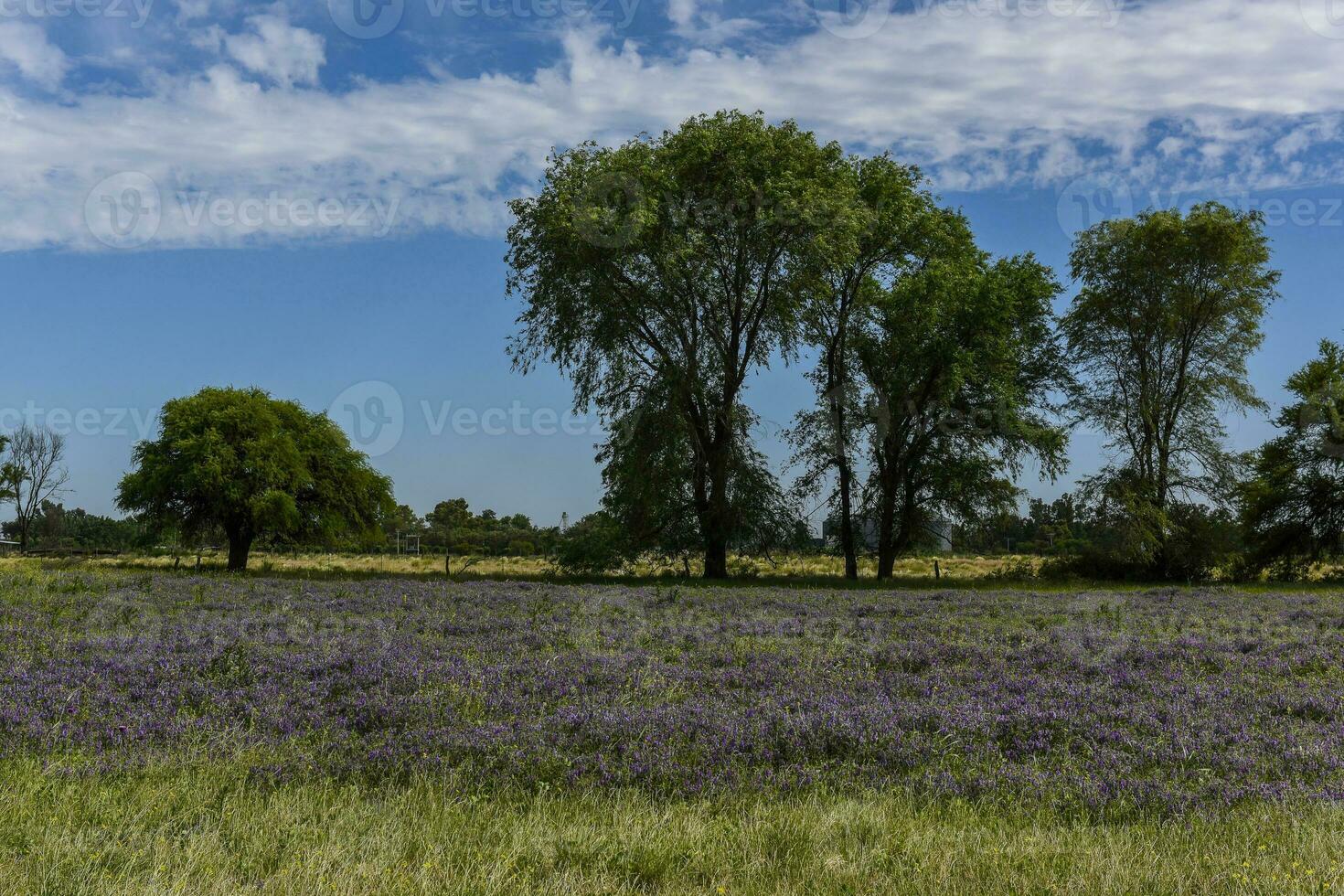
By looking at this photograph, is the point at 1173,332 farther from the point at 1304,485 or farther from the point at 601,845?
the point at 601,845

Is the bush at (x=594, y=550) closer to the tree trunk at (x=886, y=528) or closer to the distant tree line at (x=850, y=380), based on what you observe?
the distant tree line at (x=850, y=380)

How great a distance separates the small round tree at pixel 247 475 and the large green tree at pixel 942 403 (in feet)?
84.0

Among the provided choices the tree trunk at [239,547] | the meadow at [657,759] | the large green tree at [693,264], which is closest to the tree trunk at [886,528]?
the large green tree at [693,264]

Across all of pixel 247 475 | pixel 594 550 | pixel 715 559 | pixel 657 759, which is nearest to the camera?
pixel 657 759

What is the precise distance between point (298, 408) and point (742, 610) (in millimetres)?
37529

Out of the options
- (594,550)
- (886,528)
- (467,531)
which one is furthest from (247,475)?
(467,531)

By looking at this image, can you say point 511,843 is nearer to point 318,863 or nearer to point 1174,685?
point 318,863

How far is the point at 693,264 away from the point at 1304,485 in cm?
2973

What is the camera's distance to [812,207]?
3538 centimetres

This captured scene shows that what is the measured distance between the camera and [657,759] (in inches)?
296

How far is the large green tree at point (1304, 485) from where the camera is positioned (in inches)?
1652

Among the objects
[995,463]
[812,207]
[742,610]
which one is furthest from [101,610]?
[995,463]

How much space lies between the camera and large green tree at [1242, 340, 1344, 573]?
42.0 meters

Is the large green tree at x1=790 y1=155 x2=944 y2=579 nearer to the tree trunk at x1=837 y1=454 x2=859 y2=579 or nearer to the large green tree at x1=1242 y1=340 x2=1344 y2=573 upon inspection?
the tree trunk at x1=837 y1=454 x2=859 y2=579
